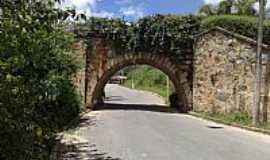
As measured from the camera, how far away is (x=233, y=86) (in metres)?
19.5

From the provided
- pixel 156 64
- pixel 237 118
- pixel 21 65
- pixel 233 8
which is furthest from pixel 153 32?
pixel 21 65

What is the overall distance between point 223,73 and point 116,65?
6.22 metres

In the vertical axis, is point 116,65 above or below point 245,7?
below

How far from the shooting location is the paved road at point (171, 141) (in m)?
10.4

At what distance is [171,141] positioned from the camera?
1269 cm

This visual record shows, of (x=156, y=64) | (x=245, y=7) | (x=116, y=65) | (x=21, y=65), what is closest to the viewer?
(x=21, y=65)

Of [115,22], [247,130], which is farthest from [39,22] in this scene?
[115,22]

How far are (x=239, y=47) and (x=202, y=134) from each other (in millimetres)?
5882

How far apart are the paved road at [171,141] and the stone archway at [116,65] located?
6.08m

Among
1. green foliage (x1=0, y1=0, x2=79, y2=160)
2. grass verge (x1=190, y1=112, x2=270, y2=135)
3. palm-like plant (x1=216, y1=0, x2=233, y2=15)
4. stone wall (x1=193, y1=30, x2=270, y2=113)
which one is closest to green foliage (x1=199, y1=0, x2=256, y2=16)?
palm-like plant (x1=216, y1=0, x2=233, y2=15)

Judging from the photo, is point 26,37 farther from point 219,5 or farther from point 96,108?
point 219,5

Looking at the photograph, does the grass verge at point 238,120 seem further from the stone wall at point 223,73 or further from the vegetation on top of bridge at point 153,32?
the vegetation on top of bridge at point 153,32

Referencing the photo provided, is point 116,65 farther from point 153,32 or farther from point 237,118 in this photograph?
point 237,118

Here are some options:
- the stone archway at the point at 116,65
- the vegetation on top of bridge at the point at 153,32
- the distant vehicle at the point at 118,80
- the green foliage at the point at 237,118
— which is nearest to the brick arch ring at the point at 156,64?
the stone archway at the point at 116,65
